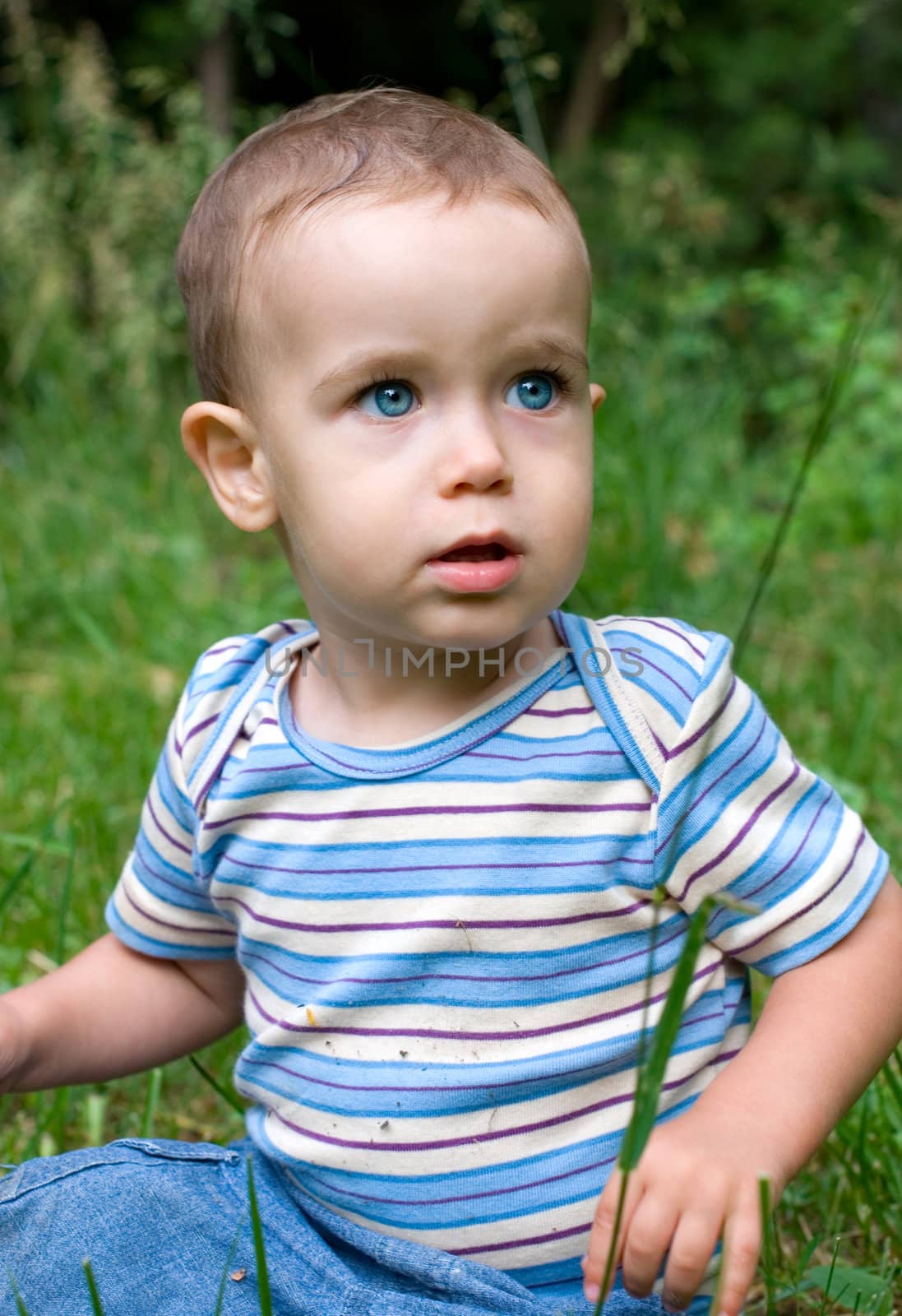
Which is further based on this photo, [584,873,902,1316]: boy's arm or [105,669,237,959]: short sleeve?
[105,669,237,959]: short sleeve

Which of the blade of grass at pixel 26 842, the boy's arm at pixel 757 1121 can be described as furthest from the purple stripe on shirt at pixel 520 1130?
the blade of grass at pixel 26 842

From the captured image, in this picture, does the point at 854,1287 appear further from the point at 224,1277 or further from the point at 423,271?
the point at 423,271

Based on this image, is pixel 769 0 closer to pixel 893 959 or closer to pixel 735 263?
pixel 735 263

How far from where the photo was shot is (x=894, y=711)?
7.97 feet

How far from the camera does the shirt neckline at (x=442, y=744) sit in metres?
1.19

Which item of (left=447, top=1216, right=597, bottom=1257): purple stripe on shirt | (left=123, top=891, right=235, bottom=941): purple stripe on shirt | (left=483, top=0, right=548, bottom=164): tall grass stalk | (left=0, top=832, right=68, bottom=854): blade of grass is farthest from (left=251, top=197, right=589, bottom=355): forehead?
(left=483, top=0, right=548, bottom=164): tall grass stalk

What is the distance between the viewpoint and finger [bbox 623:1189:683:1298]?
935 millimetres

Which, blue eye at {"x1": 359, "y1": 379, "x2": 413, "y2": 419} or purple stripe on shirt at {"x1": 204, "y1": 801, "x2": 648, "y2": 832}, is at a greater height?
blue eye at {"x1": 359, "y1": 379, "x2": 413, "y2": 419}

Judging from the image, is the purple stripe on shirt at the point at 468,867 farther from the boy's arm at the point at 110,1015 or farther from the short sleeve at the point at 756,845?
the boy's arm at the point at 110,1015

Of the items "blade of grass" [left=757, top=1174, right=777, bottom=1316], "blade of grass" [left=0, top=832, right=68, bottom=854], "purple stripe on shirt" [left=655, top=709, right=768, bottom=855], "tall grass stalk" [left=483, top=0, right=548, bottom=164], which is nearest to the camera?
"blade of grass" [left=757, top=1174, right=777, bottom=1316]

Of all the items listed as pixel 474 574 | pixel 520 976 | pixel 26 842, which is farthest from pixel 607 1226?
pixel 26 842

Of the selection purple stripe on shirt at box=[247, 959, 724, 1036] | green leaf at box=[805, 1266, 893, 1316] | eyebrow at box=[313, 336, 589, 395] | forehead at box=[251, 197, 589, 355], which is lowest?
green leaf at box=[805, 1266, 893, 1316]

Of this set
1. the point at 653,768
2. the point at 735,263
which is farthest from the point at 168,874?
the point at 735,263

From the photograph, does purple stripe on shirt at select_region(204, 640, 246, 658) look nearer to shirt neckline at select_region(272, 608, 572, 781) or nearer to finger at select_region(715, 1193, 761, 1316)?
shirt neckline at select_region(272, 608, 572, 781)
